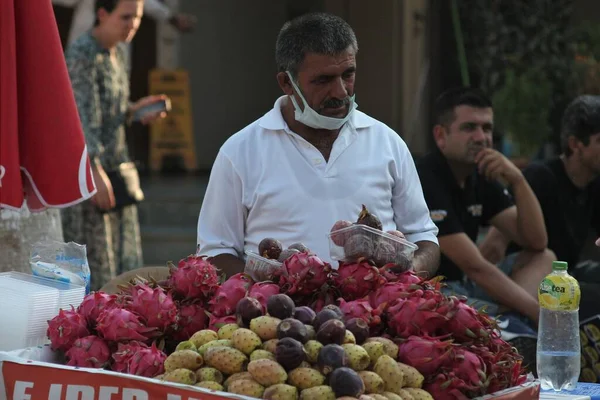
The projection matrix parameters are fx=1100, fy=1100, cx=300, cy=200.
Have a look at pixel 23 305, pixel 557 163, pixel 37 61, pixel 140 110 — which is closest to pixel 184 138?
pixel 140 110

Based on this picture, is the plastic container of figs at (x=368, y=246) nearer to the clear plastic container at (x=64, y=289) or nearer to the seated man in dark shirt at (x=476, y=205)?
the clear plastic container at (x=64, y=289)

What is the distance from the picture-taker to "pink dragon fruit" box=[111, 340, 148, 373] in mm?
2678

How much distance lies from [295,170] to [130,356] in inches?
48.2

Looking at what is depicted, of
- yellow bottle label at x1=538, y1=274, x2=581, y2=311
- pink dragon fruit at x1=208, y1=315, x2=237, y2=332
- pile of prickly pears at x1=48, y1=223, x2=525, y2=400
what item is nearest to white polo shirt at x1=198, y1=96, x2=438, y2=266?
yellow bottle label at x1=538, y1=274, x2=581, y2=311

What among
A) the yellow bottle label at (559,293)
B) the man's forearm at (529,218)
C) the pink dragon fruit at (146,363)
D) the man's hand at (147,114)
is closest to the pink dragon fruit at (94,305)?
the pink dragon fruit at (146,363)

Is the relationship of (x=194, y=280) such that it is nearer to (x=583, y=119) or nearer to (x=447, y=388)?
(x=447, y=388)

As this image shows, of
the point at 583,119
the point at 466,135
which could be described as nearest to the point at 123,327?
the point at 466,135

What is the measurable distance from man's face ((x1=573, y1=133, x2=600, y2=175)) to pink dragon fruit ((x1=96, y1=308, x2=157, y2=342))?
3359 mm

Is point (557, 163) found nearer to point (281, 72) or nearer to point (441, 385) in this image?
point (281, 72)

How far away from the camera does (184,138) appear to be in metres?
12.1

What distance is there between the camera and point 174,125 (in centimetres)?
1209

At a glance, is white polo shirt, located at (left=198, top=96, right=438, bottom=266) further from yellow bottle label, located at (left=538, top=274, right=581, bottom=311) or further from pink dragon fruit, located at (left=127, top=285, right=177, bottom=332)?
pink dragon fruit, located at (left=127, top=285, right=177, bottom=332)

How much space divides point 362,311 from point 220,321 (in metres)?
0.36

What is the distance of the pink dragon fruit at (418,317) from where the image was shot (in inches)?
105
